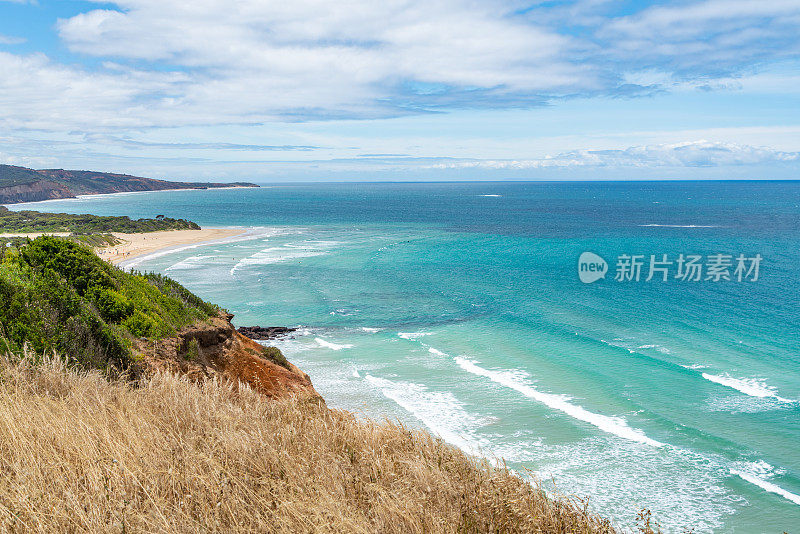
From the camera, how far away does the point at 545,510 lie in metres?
5.50

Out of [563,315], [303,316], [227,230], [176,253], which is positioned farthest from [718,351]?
[227,230]

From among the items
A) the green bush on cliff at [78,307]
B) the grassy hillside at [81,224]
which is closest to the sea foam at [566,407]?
the green bush on cliff at [78,307]

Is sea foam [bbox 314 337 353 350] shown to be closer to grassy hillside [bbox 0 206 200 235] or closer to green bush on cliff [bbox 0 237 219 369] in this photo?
green bush on cliff [bbox 0 237 219 369]

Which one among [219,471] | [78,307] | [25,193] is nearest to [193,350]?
[78,307]

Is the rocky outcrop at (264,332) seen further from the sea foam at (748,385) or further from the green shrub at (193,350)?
the sea foam at (748,385)

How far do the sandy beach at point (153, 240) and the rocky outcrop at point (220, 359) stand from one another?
4461cm

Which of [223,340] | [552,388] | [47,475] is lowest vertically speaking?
[552,388]

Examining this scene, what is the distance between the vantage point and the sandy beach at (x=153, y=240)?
6138 cm

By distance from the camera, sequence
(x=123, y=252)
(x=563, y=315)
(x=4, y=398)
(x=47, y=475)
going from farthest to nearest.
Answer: (x=123, y=252), (x=563, y=315), (x=4, y=398), (x=47, y=475)

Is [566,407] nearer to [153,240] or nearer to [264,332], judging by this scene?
[264,332]

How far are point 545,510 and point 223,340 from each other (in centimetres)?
1268

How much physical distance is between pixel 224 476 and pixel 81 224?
99926 millimetres

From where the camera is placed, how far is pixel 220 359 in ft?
51.2

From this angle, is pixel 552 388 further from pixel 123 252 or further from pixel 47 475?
pixel 123 252
